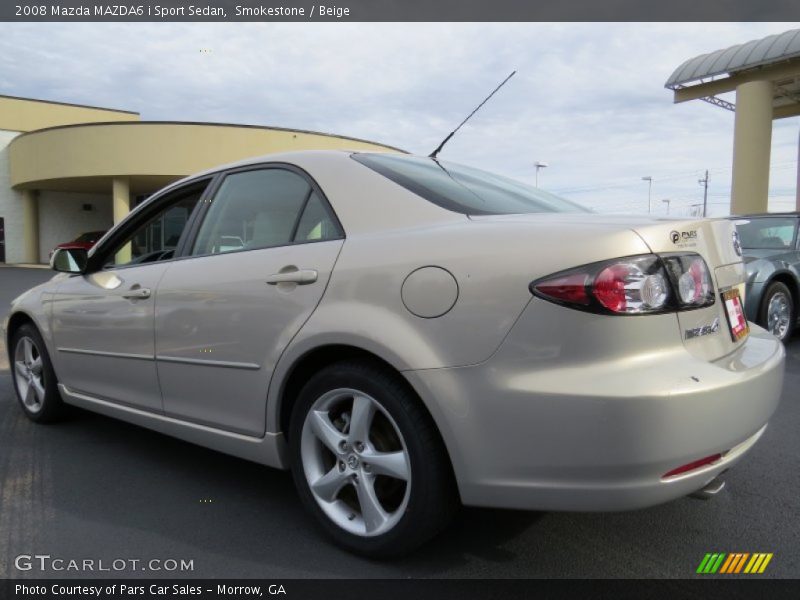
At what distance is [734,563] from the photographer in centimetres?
233

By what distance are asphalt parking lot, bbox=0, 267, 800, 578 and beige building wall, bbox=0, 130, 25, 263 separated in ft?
102

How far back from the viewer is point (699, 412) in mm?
1883

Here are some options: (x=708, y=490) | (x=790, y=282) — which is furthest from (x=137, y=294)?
(x=790, y=282)

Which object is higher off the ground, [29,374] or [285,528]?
[29,374]

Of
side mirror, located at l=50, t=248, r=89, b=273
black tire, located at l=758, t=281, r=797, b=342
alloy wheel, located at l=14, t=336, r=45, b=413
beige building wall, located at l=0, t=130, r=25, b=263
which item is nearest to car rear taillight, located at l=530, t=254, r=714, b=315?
side mirror, located at l=50, t=248, r=89, b=273

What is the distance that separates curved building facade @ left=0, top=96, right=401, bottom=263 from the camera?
76.7ft

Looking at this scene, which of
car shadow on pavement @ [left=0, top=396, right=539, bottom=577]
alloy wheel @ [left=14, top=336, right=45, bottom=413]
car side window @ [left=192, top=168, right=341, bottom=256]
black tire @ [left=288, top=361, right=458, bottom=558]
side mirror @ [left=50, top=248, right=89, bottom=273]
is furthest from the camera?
alloy wheel @ [left=14, top=336, right=45, bottom=413]

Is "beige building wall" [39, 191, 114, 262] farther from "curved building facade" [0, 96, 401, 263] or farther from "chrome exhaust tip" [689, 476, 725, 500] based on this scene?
"chrome exhaust tip" [689, 476, 725, 500]

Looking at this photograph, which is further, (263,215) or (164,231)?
(164,231)

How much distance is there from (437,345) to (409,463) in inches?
16.8

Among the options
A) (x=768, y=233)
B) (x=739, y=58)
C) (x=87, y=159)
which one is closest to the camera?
(x=768, y=233)

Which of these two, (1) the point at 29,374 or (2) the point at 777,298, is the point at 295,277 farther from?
(2) the point at 777,298

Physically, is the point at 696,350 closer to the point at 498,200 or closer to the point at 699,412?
the point at 699,412

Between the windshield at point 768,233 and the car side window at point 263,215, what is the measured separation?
6.26 m
